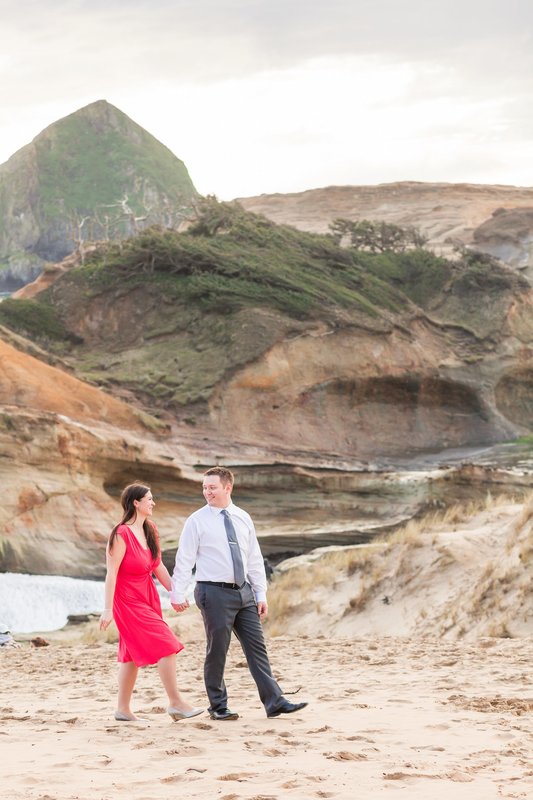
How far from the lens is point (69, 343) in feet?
128

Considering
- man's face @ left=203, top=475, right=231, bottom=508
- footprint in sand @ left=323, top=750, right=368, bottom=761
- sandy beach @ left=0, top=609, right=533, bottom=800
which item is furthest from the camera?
man's face @ left=203, top=475, right=231, bottom=508

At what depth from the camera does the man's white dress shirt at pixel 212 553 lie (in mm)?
6852

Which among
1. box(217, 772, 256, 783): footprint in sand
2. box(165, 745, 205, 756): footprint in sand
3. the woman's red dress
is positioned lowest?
box(165, 745, 205, 756): footprint in sand

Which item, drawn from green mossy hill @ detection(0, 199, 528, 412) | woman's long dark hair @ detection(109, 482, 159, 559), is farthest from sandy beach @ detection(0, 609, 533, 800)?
green mossy hill @ detection(0, 199, 528, 412)

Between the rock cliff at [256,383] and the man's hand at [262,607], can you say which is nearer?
the man's hand at [262,607]

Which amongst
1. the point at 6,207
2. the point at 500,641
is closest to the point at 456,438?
the point at 500,641

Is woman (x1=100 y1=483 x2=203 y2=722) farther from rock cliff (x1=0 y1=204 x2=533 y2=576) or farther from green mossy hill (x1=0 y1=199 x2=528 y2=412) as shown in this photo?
green mossy hill (x1=0 y1=199 x2=528 y2=412)

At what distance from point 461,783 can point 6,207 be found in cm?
10671

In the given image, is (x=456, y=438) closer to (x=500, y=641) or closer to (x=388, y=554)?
(x=388, y=554)

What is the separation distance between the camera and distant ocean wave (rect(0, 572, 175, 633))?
18562mm

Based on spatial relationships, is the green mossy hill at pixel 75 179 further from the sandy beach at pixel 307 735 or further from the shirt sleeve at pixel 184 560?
the shirt sleeve at pixel 184 560

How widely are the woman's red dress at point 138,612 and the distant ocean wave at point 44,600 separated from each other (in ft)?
37.1

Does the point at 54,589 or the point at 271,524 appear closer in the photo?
the point at 54,589

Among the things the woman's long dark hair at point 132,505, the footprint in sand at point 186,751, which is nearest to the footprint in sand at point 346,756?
the footprint in sand at point 186,751
